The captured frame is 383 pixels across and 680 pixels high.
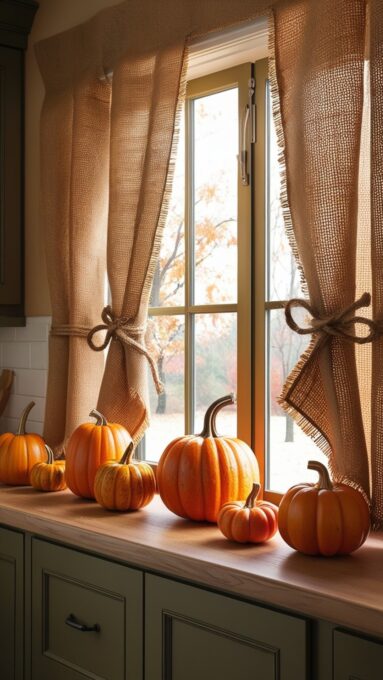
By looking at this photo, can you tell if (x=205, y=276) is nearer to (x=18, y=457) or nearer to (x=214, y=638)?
(x=18, y=457)

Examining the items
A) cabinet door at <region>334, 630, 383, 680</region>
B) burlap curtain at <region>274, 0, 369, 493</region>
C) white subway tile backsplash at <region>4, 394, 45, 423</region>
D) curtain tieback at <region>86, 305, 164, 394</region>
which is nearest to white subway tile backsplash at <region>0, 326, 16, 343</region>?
white subway tile backsplash at <region>4, 394, 45, 423</region>

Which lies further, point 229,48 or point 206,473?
point 229,48

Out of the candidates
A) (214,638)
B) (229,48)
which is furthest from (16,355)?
Result: (214,638)

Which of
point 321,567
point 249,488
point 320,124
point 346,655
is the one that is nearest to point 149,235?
point 320,124

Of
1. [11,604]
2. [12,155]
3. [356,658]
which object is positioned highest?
[12,155]

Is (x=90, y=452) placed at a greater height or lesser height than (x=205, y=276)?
lesser

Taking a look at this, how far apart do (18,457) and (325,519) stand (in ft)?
4.09

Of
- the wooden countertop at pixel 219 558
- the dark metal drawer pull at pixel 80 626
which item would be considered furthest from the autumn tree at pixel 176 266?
the dark metal drawer pull at pixel 80 626

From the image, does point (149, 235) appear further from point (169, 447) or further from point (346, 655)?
point (346, 655)

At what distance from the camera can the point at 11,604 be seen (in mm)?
2418

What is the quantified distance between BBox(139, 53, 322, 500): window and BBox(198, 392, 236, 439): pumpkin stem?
1.07ft

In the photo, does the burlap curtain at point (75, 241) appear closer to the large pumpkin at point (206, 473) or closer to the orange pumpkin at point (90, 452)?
the orange pumpkin at point (90, 452)

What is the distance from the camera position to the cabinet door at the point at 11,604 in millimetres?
2389

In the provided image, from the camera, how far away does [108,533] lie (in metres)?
2.07
